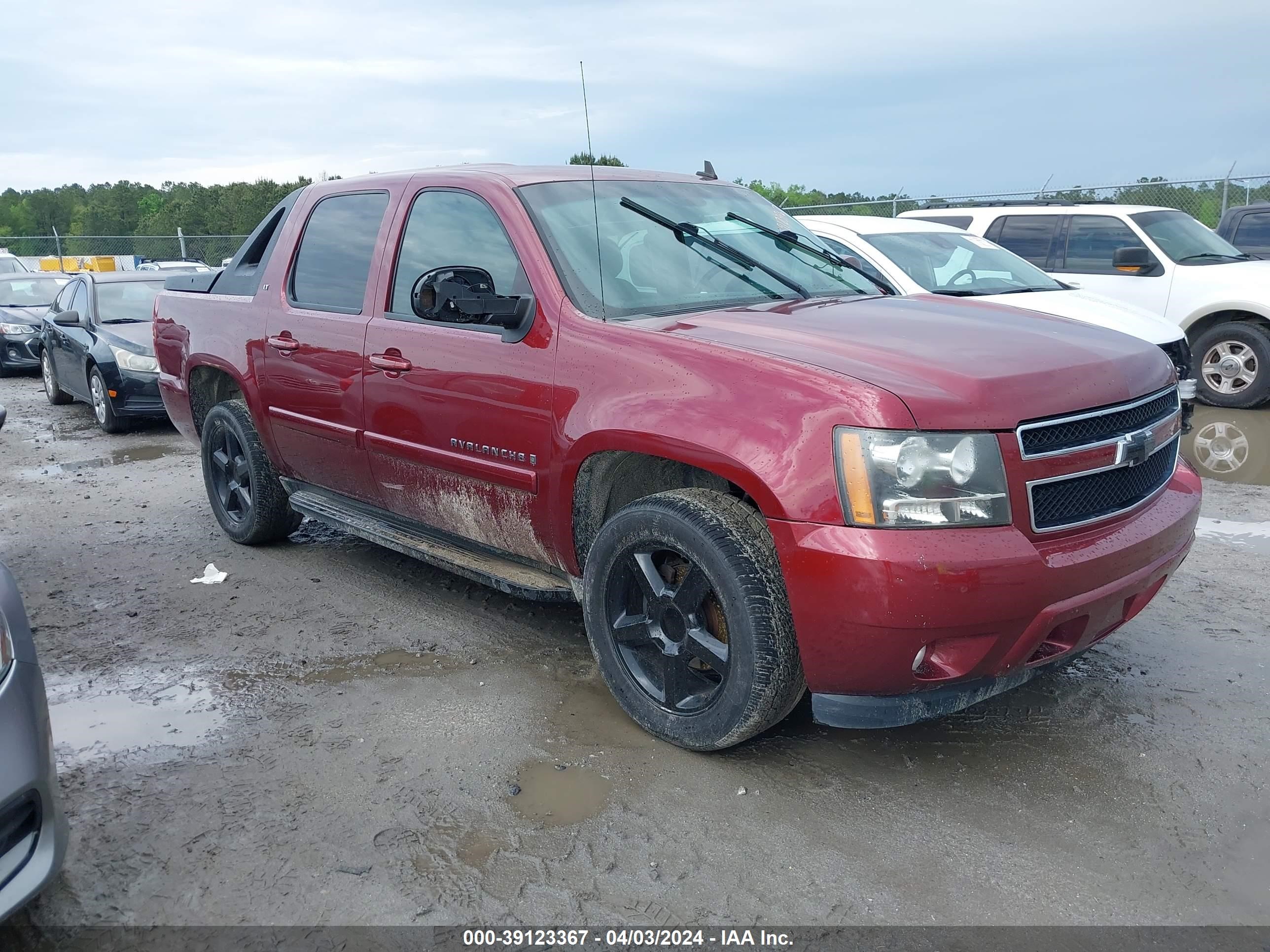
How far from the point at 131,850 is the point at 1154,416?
10.9 feet

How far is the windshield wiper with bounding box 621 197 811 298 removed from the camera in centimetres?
402

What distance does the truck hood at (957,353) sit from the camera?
2.81 meters

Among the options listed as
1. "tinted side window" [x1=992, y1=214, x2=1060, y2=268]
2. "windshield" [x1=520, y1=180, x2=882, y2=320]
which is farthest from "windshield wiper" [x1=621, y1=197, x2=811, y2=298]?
"tinted side window" [x1=992, y1=214, x2=1060, y2=268]

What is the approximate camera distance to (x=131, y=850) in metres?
2.90

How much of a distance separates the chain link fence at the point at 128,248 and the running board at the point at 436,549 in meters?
26.6

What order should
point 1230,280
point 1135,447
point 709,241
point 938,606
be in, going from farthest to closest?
point 1230,280 < point 709,241 < point 1135,447 < point 938,606

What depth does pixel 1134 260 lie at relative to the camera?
30.2ft

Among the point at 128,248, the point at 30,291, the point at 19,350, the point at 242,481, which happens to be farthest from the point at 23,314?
the point at 128,248

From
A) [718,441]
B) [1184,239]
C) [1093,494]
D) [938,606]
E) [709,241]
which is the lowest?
[938,606]

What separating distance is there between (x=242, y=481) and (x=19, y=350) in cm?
1099

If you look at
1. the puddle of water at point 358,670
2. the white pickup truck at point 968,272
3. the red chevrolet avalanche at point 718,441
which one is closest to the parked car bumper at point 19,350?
the white pickup truck at point 968,272

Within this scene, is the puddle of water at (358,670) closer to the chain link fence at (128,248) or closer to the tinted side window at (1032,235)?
the tinted side window at (1032,235)

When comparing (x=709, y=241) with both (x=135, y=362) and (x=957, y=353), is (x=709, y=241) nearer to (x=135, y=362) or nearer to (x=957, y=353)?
(x=957, y=353)

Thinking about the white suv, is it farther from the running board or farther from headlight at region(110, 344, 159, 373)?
headlight at region(110, 344, 159, 373)
